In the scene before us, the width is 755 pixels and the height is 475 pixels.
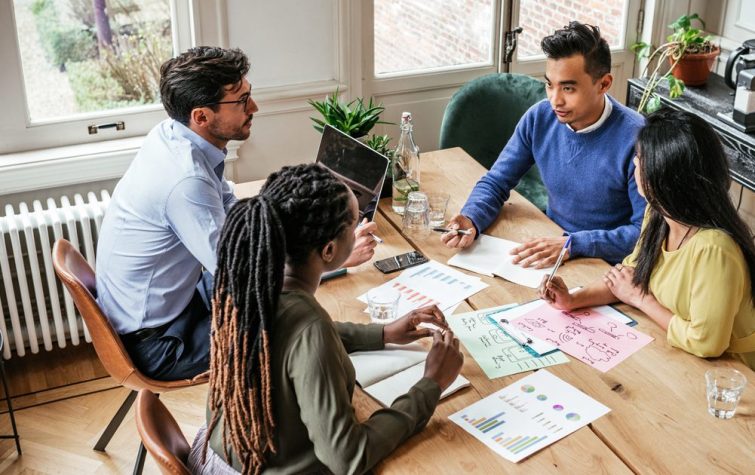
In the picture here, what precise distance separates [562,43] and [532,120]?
Result: 0.30 m

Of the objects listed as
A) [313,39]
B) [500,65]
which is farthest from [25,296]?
[500,65]

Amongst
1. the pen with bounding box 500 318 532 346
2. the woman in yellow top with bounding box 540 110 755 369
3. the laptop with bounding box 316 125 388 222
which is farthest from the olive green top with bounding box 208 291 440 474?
the laptop with bounding box 316 125 388 222

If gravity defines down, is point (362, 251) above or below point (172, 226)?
below

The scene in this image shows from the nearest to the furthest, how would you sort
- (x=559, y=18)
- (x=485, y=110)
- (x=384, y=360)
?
1. (x=384, y=360)
2. (x=485, y=110)
3. (x=559, y=18)

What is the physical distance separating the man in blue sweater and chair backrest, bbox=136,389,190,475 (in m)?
1.03

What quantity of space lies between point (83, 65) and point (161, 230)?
1.27m

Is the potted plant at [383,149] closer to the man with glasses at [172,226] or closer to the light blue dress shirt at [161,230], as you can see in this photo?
the man with glasses at [172,226]

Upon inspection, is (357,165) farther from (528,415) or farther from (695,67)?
(695,67)

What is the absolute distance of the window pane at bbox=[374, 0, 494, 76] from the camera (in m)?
3.63

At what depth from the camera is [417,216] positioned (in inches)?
101

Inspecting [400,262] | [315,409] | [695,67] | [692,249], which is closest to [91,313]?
[400,262]

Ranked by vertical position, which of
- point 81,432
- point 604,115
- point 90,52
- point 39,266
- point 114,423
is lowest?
point 81,432

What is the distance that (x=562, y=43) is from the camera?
2.61m

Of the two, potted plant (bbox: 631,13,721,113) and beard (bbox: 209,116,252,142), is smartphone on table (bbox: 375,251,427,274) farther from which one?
potted plant (bbox: 631,13,721,113)
